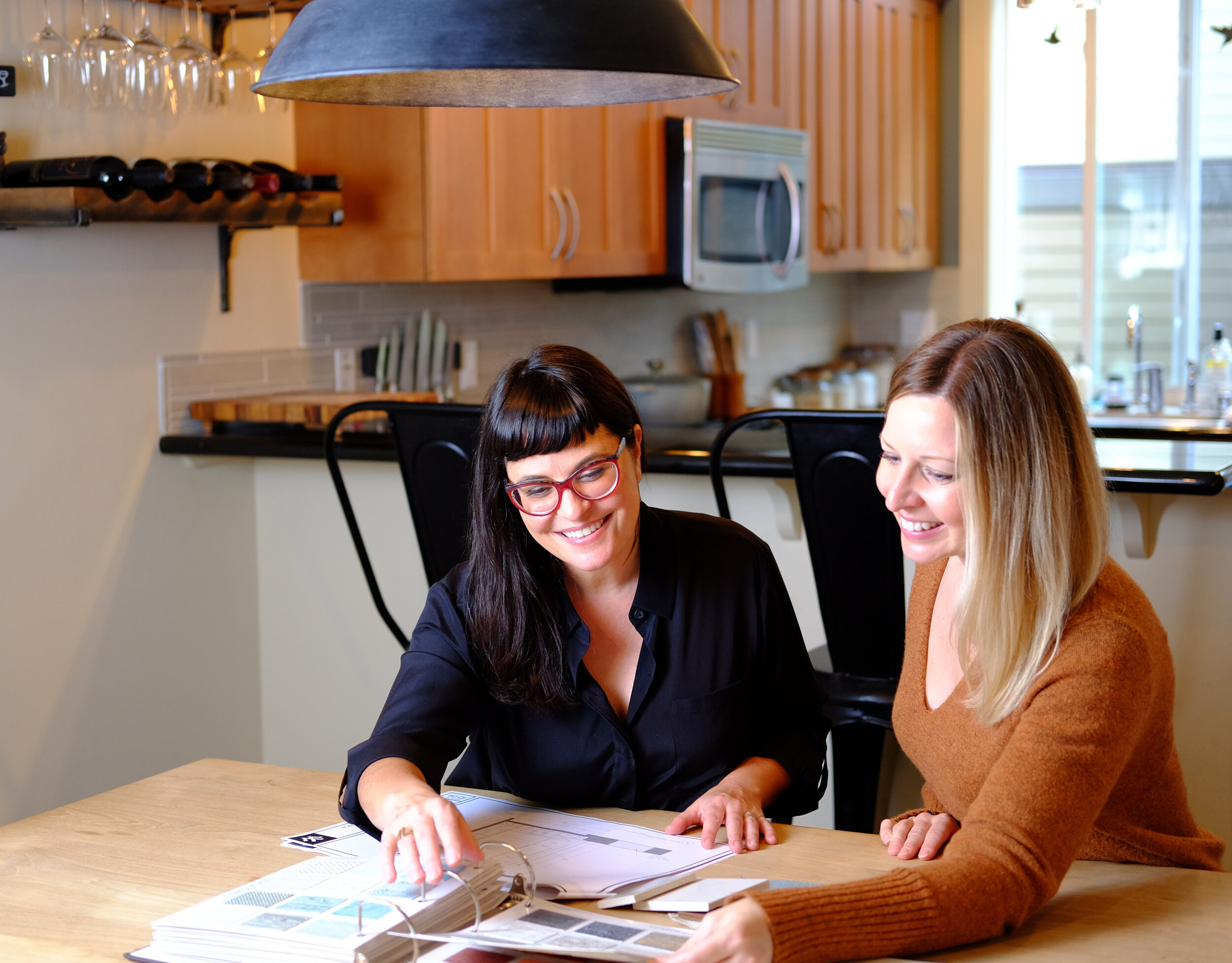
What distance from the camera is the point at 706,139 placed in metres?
3.96

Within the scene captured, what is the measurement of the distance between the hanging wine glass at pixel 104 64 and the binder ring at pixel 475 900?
180cm

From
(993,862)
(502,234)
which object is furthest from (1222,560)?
(502,234)

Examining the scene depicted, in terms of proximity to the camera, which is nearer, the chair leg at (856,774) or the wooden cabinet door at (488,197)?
the chair leg at (856,774)

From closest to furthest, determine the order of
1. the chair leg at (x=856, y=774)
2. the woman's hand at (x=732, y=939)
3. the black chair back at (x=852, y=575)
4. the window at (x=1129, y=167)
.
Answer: the woman's hand at (x=732, y=939), the black chair back at (x=852, y=575), the chair leg at (x=856, y=774), the window at (x=1129, y=167)

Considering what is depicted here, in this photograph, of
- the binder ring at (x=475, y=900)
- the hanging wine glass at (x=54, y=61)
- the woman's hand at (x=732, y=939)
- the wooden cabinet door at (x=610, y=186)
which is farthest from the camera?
the wooden cabinet door at (x=610, y=186)

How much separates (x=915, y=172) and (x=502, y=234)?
8.54 feet

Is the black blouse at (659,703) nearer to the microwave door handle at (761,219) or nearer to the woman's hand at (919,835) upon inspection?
the woman's hand at (919,835)

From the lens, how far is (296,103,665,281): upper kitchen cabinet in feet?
10.5

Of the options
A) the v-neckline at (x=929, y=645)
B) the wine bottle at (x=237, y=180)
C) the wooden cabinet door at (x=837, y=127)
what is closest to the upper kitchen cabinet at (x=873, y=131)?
the wooden cabinet door at (x=837, y=127)

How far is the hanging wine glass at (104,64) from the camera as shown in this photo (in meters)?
2.52

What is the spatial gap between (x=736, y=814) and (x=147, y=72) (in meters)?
1.84

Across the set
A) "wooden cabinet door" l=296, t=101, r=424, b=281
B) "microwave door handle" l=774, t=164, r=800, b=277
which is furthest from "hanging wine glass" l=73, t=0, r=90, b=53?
"microwave door handle" l=774, t=164, r=800, b=277

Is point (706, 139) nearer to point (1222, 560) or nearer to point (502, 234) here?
point (502, 234)

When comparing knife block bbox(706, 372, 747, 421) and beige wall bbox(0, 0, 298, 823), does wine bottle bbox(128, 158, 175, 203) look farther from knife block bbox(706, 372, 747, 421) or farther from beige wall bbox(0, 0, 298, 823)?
knife block bbox(706, 372, 747, 421)
